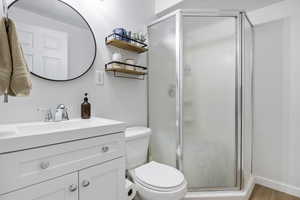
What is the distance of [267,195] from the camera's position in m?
1.73

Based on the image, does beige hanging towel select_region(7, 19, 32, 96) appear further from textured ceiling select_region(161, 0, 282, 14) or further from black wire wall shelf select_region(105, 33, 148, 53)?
textured ceiling select_region(161, 0, 282, 14)

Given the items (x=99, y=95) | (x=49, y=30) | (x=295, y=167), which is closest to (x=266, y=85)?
(x=295, y=167)

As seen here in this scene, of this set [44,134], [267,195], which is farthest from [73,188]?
[267,195]

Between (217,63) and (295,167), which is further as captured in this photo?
(295,167)

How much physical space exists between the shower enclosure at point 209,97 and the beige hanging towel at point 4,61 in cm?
129

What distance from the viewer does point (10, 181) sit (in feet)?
2.21

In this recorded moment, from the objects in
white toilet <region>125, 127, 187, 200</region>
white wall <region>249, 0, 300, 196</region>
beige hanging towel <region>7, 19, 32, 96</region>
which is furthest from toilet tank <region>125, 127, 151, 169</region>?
white wall <region>249, 0, 300, 196</region>

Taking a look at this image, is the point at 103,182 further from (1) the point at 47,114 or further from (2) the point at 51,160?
(1) the point at 47,114

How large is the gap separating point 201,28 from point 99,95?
4.01ft

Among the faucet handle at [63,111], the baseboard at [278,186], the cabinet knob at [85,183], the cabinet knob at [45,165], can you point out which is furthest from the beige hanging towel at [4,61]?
the baseboard at [278,186]

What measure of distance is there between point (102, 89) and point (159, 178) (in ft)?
3.15

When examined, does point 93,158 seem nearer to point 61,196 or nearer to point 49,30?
point 61,196

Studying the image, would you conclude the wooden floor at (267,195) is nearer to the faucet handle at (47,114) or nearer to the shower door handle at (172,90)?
the shower door handle at (172,90)

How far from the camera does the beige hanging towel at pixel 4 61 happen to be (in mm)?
743
